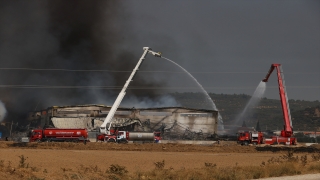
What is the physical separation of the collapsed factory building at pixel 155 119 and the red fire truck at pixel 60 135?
1516 cm

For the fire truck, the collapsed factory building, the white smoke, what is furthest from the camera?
the white smoke

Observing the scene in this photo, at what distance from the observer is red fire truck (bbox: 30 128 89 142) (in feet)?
274

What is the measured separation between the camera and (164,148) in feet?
229

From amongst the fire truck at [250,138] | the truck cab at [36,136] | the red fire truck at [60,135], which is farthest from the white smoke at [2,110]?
the fire truck at [250,138]

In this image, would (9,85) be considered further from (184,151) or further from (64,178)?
(64,178)

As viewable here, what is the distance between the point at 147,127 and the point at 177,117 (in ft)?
19.1

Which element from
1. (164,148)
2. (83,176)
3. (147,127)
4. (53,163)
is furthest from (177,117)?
(83,176)

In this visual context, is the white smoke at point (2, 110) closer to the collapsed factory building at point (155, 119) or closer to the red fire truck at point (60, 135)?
the collapsed factory building at point (155, 119)

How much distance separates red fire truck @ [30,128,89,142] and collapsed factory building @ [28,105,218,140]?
15.2 meters

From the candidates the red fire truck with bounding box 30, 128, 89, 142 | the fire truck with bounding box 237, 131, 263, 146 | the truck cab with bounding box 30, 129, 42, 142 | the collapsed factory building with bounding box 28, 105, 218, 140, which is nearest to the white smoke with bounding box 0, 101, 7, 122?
the collapsed factory building with bounding box 28, 105, 218, 140

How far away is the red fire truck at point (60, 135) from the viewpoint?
3290 inches

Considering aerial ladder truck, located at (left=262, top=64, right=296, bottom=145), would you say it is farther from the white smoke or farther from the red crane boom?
the white smoke

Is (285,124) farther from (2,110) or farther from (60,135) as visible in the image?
(2,110)

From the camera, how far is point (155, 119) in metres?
104
